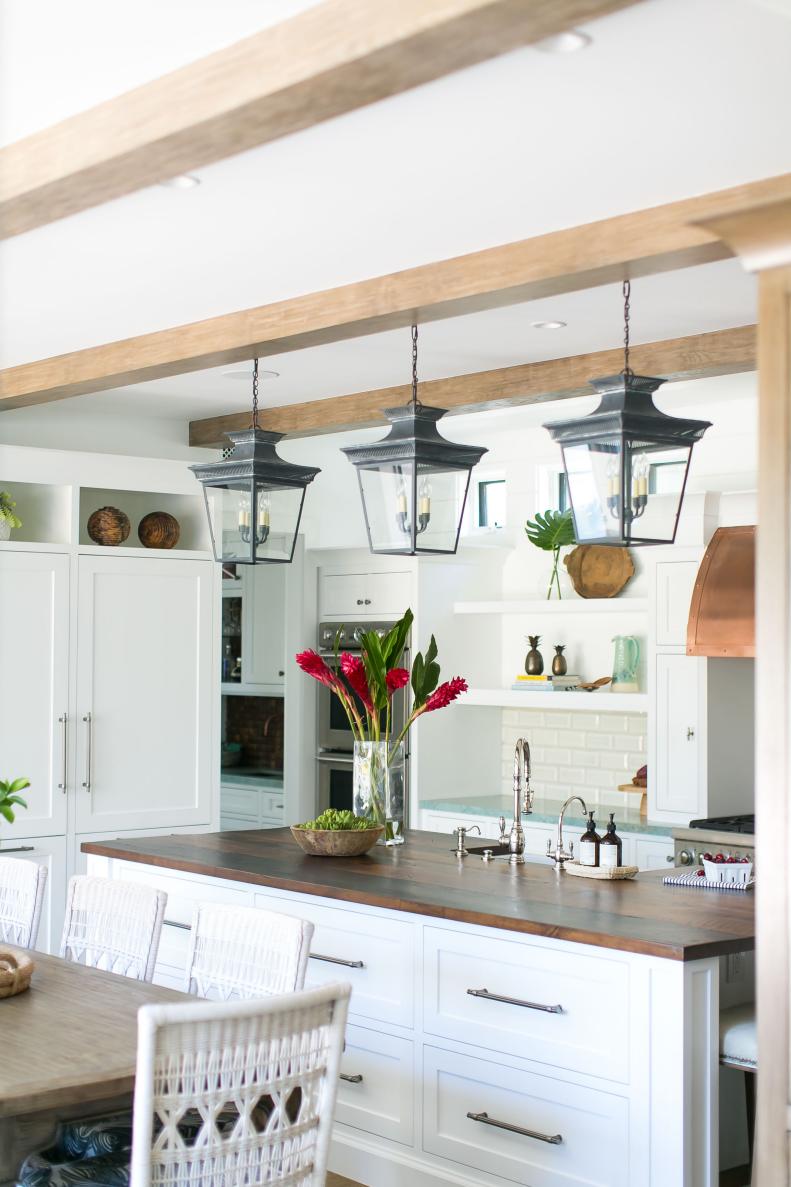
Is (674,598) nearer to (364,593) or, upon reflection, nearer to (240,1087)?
(364,593)

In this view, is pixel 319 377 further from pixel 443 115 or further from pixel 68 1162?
pixel 68 1162

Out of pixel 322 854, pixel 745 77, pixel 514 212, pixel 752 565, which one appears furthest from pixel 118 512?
pixel 745 77

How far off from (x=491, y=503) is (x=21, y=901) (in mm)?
4382

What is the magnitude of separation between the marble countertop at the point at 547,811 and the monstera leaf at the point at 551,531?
1.33m

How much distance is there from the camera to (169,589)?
21.3 feet

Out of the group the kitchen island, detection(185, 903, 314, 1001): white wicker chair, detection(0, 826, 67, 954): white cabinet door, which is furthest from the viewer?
detection(0, 826, 67, 954): white cabinet door

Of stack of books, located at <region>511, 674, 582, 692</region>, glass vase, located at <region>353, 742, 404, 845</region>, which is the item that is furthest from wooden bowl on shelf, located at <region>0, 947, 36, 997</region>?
stack of books, located at <region>511, 674, 582, 692</region>

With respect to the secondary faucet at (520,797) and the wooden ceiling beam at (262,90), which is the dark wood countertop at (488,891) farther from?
the wooden ceiling beam at (262,90)

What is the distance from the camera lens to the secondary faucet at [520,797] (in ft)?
14.6

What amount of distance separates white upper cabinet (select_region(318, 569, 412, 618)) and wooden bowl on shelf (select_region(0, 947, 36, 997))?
4422 mm

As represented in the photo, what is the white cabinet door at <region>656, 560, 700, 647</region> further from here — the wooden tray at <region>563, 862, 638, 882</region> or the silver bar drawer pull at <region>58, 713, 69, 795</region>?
the silver bar drawer pull at <region>58, 713, 69, 795</region>

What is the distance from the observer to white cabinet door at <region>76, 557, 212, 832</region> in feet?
20.4

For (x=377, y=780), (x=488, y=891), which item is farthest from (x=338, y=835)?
(x=488, y=891)

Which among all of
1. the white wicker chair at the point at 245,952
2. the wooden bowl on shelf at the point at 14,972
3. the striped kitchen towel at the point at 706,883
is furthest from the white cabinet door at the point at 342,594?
the wooden bowl on shelf at the point at 14,972
